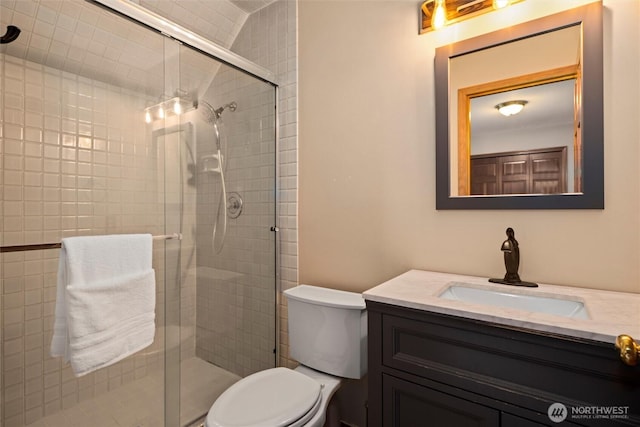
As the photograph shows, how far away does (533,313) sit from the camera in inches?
33.7

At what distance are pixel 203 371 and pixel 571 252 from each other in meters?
1.79

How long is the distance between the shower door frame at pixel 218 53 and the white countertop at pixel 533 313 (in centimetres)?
94

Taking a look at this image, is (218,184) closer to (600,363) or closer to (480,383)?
(480,383)

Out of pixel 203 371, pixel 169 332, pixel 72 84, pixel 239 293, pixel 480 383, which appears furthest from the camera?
pixel 239 293

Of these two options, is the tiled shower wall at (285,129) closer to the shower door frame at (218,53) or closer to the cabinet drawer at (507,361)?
the shower door frame at (218,53)

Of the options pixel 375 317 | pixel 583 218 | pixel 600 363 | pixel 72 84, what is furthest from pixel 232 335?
pixel 583 218

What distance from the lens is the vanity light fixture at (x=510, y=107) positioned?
127 centimetres

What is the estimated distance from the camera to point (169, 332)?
5.06 ft

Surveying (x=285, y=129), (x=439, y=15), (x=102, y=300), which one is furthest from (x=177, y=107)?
(x=439, y=15)

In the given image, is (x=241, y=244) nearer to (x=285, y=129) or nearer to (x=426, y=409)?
(x=285, y=129)

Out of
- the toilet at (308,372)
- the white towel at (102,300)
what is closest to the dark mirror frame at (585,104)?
the toilet at (308,372)

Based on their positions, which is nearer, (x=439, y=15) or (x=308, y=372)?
(x=439, y=15)

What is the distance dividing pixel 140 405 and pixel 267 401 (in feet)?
2.91

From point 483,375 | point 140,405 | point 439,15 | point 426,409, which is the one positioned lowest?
point 140,405
